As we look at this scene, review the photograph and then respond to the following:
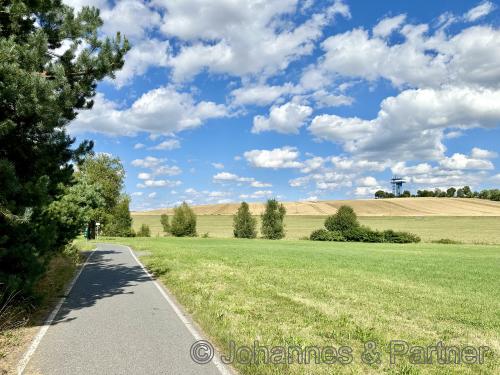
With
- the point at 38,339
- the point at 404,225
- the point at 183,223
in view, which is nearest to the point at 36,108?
the point at 38,339

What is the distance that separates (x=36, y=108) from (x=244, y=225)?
203 ft

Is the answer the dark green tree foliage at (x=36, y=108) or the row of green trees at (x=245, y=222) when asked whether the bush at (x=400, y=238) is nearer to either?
the row of green trees at (x=245, y=222)

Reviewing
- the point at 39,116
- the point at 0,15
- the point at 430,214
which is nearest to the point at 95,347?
the point at 39,116

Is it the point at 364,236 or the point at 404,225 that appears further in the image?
the point at 404,225

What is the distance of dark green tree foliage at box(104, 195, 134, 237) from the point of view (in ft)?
207

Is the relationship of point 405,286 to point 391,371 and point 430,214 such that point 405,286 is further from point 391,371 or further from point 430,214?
point 430,214

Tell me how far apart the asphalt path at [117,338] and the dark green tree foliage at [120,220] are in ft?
172

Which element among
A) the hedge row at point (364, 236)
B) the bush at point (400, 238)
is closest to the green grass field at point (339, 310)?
the bush at point (400, 238)

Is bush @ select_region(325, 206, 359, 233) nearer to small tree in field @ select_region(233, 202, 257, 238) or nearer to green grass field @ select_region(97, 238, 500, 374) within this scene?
small tree in field @ select_region(233, 202, 257, 238)

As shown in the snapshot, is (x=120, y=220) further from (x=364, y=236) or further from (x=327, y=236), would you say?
(x=364, y=236)

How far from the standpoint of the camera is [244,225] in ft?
226

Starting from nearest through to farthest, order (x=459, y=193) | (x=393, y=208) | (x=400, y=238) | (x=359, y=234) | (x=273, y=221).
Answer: (x=400, y=238), (x=359, y=234), (x=273, y=221), (x=393, y=208), (x=459, y=193)

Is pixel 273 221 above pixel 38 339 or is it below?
above

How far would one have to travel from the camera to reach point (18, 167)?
9.30 metres
